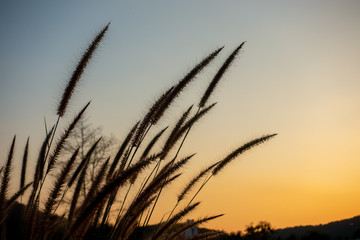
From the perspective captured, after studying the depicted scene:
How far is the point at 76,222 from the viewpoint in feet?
4.05

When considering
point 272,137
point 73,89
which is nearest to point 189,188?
point 272,137

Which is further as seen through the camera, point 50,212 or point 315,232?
point 315,232

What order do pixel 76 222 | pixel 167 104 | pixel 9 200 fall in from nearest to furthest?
pixel 76 222 → pixel 9 200 → pixel 167 104

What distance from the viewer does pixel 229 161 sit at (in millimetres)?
3086

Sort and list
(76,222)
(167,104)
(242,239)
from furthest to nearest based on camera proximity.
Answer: (242,239)
(167,104)
(76,222)

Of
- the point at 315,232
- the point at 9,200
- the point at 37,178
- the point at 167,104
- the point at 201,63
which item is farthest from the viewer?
the point at 315,232

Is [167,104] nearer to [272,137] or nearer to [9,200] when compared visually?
[272,137]

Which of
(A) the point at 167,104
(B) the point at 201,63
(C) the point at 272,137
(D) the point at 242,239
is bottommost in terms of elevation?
(D) the point at 242,239

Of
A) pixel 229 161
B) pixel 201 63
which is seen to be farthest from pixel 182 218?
pixel 201 63

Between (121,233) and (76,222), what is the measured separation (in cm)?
97

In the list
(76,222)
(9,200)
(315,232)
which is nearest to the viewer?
(76,222)

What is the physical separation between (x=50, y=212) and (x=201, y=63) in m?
1.89

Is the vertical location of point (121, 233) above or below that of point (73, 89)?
below

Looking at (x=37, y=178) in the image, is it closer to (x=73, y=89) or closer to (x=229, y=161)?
(x=73, y=89)
